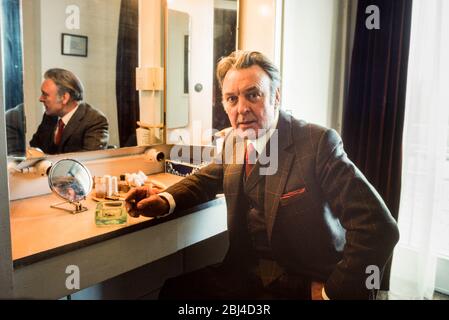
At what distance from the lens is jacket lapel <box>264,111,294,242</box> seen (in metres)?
1.27

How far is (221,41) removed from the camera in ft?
6.97

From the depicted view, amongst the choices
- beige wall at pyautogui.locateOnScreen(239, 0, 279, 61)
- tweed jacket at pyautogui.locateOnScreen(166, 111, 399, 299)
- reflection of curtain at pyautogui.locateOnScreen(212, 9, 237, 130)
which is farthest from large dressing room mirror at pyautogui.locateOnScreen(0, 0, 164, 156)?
tweed jacket at pyautogui.locateOnScreen(166, 111, 399, 299)

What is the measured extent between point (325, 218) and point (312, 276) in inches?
8.3

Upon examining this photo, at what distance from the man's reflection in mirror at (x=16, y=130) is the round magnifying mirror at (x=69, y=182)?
17 cm

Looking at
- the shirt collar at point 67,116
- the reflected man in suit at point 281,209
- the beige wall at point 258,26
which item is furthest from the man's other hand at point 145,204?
the beige wall at point 258,26

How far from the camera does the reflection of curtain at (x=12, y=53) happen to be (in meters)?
1.34

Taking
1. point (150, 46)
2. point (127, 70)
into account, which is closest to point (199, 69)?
point (150, 46)

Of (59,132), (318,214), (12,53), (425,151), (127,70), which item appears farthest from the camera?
(425,151)

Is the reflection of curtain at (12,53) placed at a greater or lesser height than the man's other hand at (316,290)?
greater

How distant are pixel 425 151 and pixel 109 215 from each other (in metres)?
1.72

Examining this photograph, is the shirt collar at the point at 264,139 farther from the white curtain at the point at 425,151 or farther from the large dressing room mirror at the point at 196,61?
the white curtain at the point at 425,151

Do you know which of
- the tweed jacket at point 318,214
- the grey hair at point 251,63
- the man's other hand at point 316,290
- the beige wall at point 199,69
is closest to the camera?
the tweed jacket at point 318,214

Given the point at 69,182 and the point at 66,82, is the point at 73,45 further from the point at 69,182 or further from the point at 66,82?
A: the point at 69,182
